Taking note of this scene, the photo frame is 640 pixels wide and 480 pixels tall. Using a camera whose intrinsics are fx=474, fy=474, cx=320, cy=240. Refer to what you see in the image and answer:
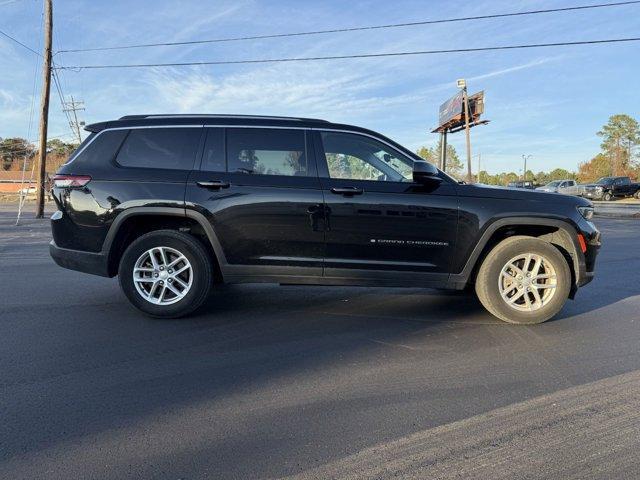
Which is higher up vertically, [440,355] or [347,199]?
[347,199]

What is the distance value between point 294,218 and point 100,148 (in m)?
2.10

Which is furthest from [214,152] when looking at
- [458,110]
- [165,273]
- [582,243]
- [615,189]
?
[615,189]

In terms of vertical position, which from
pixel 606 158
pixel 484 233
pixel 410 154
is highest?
pixel 606 158

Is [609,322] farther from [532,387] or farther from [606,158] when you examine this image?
[606,158]

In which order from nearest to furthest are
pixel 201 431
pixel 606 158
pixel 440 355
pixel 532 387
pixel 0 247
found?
pixel 201 431 < pixel 532 387 < pixel 440 355 < pixel 0 247 < pixel 606 158

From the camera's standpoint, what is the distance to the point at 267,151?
4.74 meters

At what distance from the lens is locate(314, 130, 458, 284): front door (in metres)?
4.58

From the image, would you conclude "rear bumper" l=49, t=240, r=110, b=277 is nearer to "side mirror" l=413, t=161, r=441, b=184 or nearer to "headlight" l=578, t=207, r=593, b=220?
"side mirror" l=413, t=161, r=441, b=184

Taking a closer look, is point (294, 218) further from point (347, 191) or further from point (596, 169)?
point (596, 169)

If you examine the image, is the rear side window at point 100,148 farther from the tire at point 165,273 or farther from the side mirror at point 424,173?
the side mirror at point 424,173

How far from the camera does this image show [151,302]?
15.4 feet

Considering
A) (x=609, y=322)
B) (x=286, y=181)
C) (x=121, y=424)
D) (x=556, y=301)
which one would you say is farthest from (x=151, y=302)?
(x=609, y=322)

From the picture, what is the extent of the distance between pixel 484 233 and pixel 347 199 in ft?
4.51

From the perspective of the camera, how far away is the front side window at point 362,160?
470 centimetres
